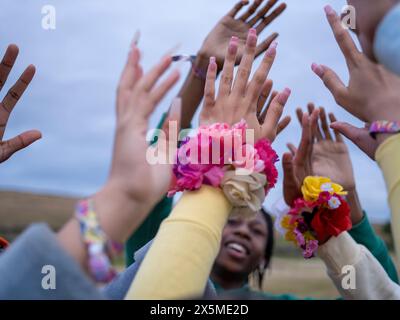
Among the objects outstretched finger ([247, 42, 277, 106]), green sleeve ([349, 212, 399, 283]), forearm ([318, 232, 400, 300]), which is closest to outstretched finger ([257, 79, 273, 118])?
outstretched finger ([247, 42, 277, 106])

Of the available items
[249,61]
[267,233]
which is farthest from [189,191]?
[267,233]

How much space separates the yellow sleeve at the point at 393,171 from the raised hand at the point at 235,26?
35.2 inches

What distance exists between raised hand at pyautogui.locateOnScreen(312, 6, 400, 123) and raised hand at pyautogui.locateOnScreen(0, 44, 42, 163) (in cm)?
80

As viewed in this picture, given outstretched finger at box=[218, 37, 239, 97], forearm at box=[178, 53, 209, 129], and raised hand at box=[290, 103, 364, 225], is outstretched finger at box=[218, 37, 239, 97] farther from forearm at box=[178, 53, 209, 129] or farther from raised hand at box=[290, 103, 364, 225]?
raised hand at box=[290, 103, 364, 225]

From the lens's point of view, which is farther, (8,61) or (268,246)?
(268,246)

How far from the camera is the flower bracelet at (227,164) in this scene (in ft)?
3.77

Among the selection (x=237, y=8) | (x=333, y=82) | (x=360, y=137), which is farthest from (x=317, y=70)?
(x=237, y=8)

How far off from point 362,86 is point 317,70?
21 centimetres

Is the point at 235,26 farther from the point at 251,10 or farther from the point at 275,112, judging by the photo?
the point at 275,112

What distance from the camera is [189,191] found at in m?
1.14

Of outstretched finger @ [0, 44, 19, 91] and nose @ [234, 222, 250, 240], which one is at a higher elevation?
outstretched finger @ [0, 44, 19, 91]

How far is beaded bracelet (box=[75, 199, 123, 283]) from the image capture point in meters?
0.82

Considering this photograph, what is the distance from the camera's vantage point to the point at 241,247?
2.83m

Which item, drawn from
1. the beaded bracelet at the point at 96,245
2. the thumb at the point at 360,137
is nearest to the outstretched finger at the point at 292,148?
the thumb at the point at 360,137
